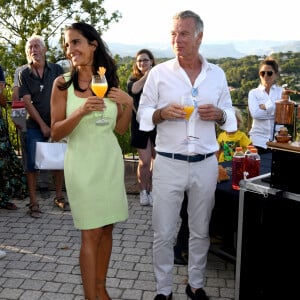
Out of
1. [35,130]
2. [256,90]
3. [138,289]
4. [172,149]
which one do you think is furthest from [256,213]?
[35,130]

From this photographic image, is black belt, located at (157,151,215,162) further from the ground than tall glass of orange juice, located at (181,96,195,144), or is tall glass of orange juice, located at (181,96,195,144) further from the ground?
tall glass of orange juice, located at (181,96,195,144)

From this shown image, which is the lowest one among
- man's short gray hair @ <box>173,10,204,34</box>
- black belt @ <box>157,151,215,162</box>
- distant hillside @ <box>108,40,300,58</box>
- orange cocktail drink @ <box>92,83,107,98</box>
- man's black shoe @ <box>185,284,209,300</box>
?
man's black shoe @ <box>185,284,209,300</box>

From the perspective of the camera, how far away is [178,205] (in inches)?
115

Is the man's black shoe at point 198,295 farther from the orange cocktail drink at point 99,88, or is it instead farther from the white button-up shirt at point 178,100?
the orange cocktail drink at point 99,88

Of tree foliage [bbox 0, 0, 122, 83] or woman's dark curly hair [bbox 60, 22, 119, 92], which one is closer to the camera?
woman's dark curly hair [bbox 60, 22, 119, 92]

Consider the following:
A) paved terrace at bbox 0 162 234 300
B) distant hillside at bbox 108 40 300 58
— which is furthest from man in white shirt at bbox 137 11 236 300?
paved terrace at bbox 0 162 234 300

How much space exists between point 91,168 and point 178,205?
0.67 metres

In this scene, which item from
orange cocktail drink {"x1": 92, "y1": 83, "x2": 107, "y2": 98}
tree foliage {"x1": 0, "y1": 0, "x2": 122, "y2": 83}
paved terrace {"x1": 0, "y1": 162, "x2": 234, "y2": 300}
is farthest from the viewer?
tree foliage {"x1": 0, "y1": 0, "x2": 122, "y2": 83}

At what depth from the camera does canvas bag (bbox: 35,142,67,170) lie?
454 centimetres

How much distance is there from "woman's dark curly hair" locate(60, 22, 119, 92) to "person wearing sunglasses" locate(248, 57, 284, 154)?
7.96 ft

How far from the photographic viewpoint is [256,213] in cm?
259

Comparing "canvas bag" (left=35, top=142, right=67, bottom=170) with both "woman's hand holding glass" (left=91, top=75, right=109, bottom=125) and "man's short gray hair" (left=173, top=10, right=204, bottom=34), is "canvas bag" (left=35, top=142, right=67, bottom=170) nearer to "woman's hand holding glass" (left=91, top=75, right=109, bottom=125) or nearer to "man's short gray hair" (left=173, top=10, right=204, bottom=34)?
"woman's hand holding glass" (left=91, top=75, right=109, bottom=125)

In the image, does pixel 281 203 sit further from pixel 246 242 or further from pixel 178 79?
pixel 178 79

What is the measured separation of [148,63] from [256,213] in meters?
2.84
